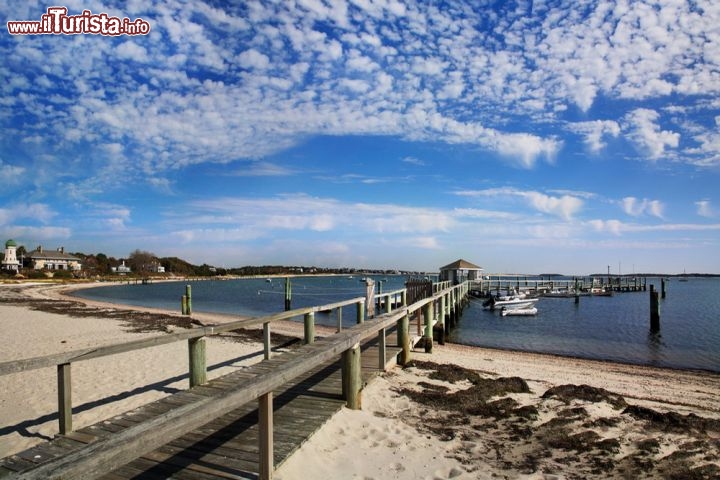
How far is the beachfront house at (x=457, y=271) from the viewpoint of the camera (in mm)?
41125

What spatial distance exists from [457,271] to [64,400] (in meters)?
Result: 38.5

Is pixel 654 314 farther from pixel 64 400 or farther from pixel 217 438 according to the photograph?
pixel 64 400

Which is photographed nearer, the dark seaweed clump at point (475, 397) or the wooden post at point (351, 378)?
the wooden post at point (351, 378)

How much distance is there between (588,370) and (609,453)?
9.03 m

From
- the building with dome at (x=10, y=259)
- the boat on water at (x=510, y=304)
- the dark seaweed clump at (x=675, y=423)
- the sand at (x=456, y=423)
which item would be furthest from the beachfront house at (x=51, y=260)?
the dark seaweed clump at (x=675, y=423)

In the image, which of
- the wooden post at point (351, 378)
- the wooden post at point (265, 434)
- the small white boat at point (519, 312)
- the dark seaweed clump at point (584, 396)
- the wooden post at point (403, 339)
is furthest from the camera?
the small white boat at point (519, 312)

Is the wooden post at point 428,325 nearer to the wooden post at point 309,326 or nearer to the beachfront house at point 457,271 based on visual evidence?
the wooden post at point 309,326

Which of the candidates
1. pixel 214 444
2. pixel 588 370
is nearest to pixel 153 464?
pixel 214 444

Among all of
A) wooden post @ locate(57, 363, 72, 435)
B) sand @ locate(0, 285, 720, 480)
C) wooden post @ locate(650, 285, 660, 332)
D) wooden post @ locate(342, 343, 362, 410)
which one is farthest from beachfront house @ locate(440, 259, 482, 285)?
wooden post @ locate(57, 363, 72, 435)

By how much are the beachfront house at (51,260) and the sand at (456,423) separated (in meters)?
117

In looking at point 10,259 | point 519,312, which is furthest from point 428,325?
point 10,259

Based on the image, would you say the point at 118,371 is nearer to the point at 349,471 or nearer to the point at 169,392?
the point at 169,392

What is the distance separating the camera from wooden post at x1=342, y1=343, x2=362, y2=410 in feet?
19.2

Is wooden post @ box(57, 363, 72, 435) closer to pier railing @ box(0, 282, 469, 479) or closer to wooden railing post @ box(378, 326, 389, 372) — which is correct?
pier railing @ box(0, 282, 469, 479)
